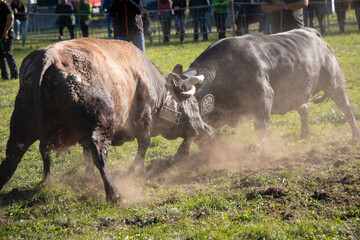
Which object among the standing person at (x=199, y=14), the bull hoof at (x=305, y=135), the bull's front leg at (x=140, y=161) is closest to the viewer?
the bull's front leg at (x=140, y=161)

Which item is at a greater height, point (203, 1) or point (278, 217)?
point (203, 1)

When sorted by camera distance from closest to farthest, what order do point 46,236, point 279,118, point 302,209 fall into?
point 46,236, point 302,209, point 279,118

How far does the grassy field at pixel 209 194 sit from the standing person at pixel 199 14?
11.6 meters

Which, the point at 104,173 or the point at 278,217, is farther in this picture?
the point at 104,173

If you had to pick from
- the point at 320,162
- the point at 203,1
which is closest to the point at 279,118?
the point at 320,162

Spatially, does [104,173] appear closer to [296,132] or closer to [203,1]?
[296,132]

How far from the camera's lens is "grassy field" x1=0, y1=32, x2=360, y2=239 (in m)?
3.89

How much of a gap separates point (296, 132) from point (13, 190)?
15.3 ft

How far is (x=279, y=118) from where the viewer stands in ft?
28.3

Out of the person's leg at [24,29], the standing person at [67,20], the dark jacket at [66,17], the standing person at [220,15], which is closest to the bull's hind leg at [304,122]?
the standing person at [220,15]

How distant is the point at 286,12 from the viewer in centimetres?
864

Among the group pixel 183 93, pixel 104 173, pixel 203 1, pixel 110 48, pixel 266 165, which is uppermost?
pixel 203 1

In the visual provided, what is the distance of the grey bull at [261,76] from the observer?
21.3 ft

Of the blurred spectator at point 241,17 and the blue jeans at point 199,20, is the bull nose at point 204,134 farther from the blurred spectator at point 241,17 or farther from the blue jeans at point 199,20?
the blue jeans at point 199,20
